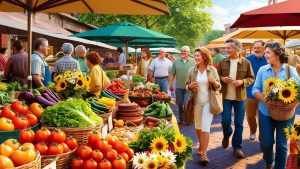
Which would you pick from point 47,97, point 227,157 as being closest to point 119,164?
point 47,97

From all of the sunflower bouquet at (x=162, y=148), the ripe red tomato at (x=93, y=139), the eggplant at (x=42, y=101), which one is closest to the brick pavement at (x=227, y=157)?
the sunflower bouquet at (x=162, y=148)

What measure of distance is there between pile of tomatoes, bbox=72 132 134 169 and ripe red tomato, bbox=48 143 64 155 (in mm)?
146

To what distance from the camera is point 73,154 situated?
3.27m

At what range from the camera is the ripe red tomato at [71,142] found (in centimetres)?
331

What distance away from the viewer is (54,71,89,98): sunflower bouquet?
206 inches

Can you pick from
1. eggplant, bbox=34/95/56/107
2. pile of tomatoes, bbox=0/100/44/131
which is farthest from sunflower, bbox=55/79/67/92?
pile of tomatoes, bbox=0/100/44/131

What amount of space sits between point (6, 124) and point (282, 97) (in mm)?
3401

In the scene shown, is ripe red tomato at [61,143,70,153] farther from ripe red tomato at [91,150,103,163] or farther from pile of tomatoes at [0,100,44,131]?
pile of tomatoes at [0,100,44,131]

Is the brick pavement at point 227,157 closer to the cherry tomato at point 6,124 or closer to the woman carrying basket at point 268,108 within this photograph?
the woman carrying basket at point 268,108

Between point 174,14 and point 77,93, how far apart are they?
41442 mm

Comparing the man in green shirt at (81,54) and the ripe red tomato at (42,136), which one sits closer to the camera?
the ripe red tomato at (42,136)

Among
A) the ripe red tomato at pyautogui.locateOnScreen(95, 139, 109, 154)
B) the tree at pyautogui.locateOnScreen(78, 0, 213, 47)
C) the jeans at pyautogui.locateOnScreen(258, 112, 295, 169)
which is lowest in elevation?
the jeans at pyautogui.locateOnScreen(258, 112, 295, 169)

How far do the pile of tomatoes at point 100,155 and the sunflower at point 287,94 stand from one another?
250 cm

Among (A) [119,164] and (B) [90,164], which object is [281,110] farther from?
(B) [90,164]
